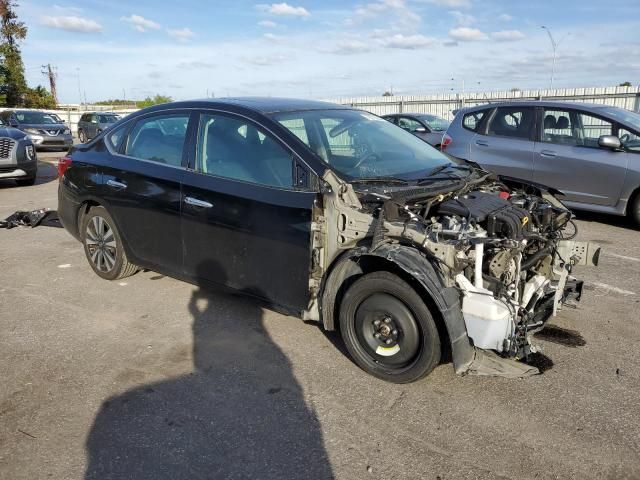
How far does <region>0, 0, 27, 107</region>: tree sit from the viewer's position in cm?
4178

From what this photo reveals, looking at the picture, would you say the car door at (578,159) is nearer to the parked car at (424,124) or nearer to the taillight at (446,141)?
the taillight at (446,141)

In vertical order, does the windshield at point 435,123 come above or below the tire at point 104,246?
above

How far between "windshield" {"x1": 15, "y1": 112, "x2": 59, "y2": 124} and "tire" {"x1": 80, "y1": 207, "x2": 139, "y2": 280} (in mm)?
18519

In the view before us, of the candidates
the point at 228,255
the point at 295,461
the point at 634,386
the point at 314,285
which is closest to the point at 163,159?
the point at 228,255

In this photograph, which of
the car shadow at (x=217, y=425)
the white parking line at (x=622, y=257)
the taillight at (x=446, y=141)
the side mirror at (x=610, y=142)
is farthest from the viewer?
the taillight at (x=446, y=141)

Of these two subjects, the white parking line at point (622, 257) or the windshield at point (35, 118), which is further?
the windshield at point (35, 118)

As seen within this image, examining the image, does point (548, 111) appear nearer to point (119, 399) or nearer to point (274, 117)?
point (274, 117)

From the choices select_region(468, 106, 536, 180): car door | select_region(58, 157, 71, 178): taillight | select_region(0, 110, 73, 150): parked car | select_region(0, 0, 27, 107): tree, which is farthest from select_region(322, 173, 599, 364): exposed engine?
select_region(0, 0, 27, 107): tree

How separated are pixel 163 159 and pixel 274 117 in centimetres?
113

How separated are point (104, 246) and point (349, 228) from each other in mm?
2940

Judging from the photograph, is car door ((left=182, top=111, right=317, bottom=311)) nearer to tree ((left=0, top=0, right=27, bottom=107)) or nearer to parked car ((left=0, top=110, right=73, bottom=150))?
parked car ((left=0, top=110, right=73, bottom=150))

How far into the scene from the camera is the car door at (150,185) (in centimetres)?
434

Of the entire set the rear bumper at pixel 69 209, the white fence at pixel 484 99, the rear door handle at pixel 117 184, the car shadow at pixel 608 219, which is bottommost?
the car shadow at pixel 608 219

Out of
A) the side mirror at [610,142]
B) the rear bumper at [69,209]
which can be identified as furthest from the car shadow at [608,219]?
the rear bumper at [69,209]
